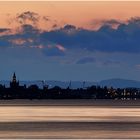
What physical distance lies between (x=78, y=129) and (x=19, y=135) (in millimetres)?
10031

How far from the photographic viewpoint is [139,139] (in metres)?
55.1

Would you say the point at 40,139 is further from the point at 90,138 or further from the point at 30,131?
the point at 30,131

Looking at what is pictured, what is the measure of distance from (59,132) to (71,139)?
11188 mm

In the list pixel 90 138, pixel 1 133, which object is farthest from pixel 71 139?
pixel 1 133

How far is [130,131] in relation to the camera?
66.2 m

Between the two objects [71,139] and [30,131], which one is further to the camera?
[30,131]

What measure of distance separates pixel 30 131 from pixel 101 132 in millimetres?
6652

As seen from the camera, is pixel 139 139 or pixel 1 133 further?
pixel 1 133

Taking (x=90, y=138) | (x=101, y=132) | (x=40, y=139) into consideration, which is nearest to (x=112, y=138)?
(x=90, y=138)

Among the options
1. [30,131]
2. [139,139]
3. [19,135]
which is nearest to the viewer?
[139,139]

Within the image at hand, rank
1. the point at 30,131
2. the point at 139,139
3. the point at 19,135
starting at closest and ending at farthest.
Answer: the point at 139,139 < the point at 19,135 < the point at 30,131

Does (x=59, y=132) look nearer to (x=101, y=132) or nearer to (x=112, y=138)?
(x=101, y=132)

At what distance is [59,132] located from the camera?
217 feet

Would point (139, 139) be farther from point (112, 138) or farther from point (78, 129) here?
point (78, 129)
